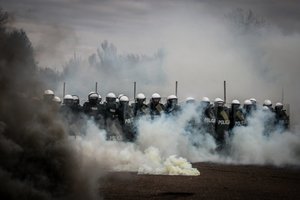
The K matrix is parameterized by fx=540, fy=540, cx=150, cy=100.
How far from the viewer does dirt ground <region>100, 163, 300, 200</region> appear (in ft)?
73.3

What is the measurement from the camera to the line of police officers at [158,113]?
4332cm

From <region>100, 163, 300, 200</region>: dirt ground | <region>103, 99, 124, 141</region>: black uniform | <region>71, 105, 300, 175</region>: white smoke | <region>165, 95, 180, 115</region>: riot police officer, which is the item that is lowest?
<region>100, 163, 300, 200</region>: dirt ground

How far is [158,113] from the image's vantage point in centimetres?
4472

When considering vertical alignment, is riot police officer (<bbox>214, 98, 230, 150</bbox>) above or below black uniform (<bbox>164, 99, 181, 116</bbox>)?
below

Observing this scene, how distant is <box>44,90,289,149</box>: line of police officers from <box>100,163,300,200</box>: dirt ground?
41.2 feet

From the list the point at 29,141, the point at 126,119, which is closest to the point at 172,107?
the point at 126,119

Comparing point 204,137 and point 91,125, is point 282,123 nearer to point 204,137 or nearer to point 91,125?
point 204,137

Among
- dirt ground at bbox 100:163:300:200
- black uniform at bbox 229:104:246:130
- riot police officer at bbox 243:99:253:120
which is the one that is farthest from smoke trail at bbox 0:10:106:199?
riot police officer at bbox 243:99:253:120

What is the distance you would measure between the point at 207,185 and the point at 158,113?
64.6 feet

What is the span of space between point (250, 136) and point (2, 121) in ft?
104

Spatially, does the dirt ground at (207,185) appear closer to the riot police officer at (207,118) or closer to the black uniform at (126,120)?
the black uniform at (126,120)

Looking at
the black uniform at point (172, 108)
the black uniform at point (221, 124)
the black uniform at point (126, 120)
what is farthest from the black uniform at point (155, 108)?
the black uniform at point (221, 124)

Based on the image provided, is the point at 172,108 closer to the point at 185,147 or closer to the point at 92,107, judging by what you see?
the point at 185,147

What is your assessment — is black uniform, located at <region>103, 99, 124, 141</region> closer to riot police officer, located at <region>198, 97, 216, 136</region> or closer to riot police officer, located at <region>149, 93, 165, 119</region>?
riot police officer, located at <region>149, 93, 165, 119</region>
